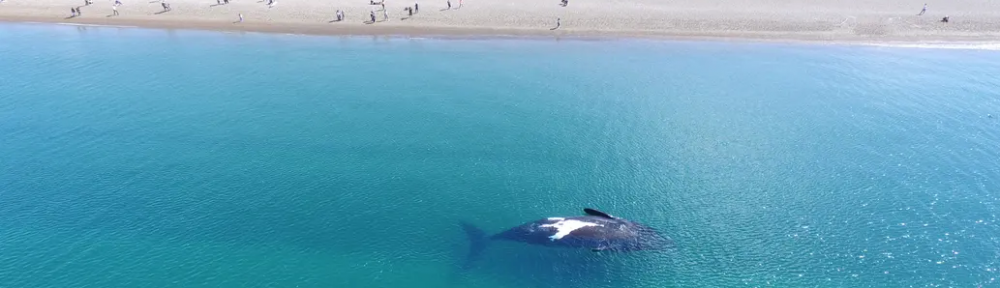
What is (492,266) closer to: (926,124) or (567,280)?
(567,280)

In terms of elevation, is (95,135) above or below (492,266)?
above

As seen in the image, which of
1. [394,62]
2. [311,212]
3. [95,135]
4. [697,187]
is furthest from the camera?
[394,62]

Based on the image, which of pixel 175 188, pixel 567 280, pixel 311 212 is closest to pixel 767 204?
pixel 567 280

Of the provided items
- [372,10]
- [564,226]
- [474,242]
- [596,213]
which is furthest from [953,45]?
[372,10]

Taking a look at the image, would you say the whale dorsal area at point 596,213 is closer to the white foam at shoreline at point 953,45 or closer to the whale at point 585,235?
the whale at point 585,235

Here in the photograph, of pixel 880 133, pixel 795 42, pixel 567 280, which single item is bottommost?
pixel 567 280

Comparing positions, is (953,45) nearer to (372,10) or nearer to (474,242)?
(474,242)

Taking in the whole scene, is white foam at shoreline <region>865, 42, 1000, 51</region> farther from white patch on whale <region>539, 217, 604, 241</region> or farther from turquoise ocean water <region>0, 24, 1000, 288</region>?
white patch on whale <region>539, 217, 604, 241</region>
